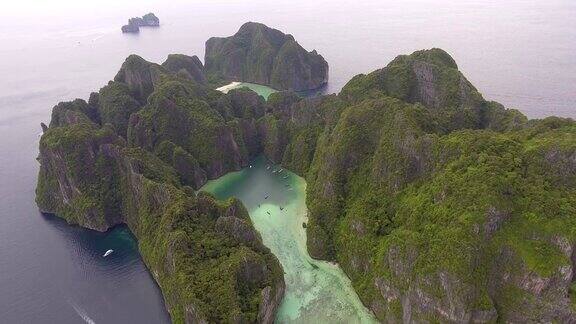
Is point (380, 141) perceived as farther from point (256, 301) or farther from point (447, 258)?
point (256, 301)

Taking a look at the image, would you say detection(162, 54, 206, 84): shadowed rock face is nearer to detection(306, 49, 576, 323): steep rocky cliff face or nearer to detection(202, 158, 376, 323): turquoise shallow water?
detection(202, 158, 376, 323): turquoise shallow water

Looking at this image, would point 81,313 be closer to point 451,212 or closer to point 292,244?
point 292,244

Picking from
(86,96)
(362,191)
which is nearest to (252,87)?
(86,96)

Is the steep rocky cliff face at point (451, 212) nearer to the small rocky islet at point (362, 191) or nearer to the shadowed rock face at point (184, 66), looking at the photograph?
the small rocky islet at point (362, 191)

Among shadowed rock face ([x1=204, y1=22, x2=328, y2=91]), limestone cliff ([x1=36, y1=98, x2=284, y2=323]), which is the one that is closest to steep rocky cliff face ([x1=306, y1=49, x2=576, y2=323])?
limestone cliff ([x1=36, y1=98, x2=284, y2=323])

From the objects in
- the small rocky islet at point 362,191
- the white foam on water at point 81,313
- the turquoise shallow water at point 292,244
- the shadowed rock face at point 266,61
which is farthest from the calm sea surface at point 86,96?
the turquoise shallow water at point 292,244
